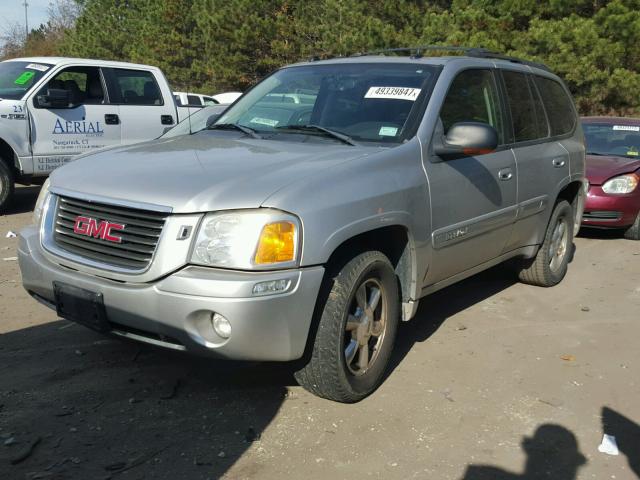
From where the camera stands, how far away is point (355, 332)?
11.7 feet

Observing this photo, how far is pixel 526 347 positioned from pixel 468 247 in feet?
2.72

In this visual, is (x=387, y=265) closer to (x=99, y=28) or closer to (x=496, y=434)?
(x=496, y=434)

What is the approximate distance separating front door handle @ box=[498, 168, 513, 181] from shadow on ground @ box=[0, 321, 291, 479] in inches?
78.6

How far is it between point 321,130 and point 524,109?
6.37ft

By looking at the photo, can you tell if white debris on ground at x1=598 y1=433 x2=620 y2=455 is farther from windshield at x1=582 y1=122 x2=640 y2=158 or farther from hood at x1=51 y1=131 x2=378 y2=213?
windshield at x1=582 y1=122 x2=640 y2=158

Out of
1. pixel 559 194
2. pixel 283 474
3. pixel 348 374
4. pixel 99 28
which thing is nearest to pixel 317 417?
pixel 348 374

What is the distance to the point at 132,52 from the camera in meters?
32.1

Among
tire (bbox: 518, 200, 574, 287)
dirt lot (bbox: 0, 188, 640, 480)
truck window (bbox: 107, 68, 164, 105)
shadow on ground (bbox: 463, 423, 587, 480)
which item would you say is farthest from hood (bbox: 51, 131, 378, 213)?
truck window (bbox: 107, 68, 164, 105)

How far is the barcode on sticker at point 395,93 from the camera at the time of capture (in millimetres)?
4172

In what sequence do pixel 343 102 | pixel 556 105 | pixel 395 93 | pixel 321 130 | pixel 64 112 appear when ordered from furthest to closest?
pixel 64 112, pixel 556 105, pixel 343 102, pixel 395 93, pixel 321 130

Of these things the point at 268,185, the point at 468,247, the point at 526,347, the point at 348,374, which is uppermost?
the point at 268,185

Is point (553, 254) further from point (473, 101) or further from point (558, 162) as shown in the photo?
point (473, 101)

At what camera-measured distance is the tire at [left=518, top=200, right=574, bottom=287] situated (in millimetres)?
5801

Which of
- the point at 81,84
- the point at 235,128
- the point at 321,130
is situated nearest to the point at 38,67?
the point at 81,84
